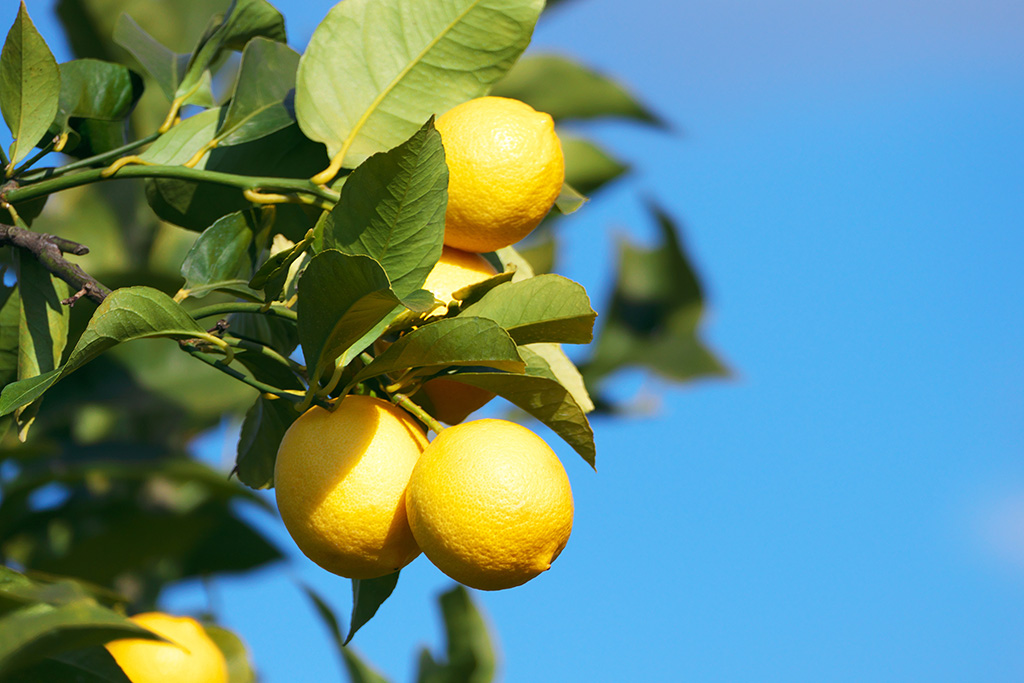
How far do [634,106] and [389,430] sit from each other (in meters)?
1.94

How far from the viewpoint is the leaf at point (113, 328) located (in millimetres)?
526

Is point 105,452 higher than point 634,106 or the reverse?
the reverse

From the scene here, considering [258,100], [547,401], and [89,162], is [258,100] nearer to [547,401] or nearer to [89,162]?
[89,162]

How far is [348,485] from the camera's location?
617mm

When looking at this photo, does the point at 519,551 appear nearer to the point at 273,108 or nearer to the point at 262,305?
the point at 262,305

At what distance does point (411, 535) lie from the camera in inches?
25.8

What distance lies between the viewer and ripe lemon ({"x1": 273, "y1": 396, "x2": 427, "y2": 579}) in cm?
62

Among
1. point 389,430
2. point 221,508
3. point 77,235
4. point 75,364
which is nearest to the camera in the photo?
point 75,364

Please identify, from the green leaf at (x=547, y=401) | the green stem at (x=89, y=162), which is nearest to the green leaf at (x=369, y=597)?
the green leaf at (x=547, y=401)

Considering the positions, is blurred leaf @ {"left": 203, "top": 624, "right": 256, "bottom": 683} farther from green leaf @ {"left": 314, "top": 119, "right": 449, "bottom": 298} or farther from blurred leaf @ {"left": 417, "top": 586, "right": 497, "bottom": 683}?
green leaf @ {"left": 314, "top": 119, "right": 449, "bottom": 298}

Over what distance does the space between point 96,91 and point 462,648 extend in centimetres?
87

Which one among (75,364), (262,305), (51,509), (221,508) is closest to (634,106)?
(221,508)

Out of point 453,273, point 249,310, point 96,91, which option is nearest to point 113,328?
point 249,310

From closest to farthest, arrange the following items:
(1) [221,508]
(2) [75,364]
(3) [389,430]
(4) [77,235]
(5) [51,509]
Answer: (2) [75,364] → (3) [389,430] → (5) [51,509] → (1) [221,508] → (4) [77,235]
